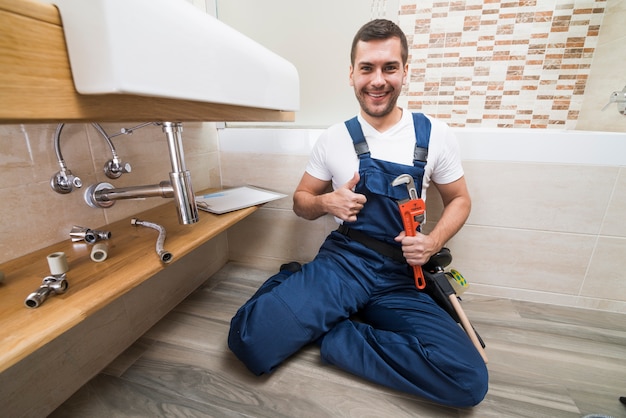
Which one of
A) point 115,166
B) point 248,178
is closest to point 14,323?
point 115,166

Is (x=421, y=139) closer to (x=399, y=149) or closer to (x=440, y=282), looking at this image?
(x=399, y=149)

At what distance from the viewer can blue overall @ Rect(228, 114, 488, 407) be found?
2.18 ft

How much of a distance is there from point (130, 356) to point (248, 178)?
0.77 metres

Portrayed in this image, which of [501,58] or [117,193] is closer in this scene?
[117,193]

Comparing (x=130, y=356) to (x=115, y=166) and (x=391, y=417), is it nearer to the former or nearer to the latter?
(x=115, y=166)

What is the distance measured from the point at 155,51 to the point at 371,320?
0.85 metres

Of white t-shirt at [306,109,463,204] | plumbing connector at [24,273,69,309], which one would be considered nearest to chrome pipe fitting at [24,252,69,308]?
plumbing connector at [24,273,69,309]

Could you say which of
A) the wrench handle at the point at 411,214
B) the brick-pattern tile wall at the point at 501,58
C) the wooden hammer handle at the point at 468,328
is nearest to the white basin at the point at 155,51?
the wrench handle at the point at 411,214

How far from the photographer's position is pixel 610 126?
107cm

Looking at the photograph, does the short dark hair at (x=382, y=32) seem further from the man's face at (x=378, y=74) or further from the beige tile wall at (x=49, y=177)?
the beige tile wall at (x=49, y=177)

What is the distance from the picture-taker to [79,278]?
0.52m

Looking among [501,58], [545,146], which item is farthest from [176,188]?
[501,58]

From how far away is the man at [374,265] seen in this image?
2.32 feet

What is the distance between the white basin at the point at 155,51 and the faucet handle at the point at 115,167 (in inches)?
15.6
